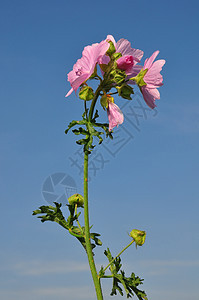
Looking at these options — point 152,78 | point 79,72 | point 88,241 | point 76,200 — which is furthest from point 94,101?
point 88,241

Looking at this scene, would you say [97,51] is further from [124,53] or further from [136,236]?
[136,236]

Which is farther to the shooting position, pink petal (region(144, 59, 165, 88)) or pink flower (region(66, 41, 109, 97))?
pink petal (region(144, 59, 165, 88))

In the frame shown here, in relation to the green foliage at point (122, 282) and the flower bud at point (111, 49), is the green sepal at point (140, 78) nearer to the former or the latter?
the flower bud at point (111, 49)

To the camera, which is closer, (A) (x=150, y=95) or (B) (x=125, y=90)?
(B) (x=125, y=90)

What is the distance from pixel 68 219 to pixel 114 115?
1.04 metres

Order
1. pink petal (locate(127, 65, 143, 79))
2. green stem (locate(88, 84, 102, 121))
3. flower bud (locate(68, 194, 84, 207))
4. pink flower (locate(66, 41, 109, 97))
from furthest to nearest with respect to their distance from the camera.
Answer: flower bud (locate(68, 194, 84, 207)) → pink petal (locate(127, 65, 143, 79)) → green stem (locate(88, 84, 102, 121)) → pink flower (locate(66, 41, 109, 97))

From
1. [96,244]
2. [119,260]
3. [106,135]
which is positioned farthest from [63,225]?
[106,135]

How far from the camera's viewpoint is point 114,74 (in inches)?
126

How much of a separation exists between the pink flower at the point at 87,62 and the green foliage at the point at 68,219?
111 centimetres

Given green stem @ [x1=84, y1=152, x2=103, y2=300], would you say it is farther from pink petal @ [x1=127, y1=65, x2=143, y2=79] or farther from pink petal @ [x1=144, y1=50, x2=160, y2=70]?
pink petal @ [x1=144, y1=50, x2=160, y2=70]

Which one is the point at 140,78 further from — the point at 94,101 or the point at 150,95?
the point at 94,101

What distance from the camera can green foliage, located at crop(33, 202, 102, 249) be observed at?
3473 mm

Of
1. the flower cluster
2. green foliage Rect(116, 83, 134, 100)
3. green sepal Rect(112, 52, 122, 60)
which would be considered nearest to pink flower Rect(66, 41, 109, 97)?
the flower cluster

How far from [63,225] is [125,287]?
75 cm
